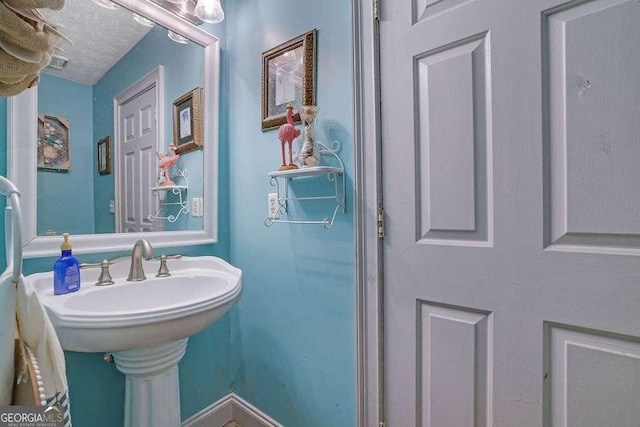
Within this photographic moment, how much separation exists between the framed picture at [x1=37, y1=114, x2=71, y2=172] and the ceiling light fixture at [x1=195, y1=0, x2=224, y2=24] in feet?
2.31

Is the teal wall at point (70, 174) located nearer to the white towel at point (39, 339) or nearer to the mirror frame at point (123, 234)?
the mirror frame at point (123, 234)

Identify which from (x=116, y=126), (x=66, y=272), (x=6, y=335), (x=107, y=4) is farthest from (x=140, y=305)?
(x=107, y=4)

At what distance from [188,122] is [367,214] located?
923mm

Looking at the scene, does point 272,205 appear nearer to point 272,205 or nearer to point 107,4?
point 272,205

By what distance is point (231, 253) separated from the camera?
1473 mm

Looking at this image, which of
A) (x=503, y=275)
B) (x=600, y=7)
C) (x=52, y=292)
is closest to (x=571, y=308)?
(x=503, y=275)

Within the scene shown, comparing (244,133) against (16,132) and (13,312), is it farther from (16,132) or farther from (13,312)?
(13,312)

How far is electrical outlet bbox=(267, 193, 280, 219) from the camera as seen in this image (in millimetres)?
1265

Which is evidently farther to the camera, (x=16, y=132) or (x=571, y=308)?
(x=16, y=132)

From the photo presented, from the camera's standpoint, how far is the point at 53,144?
3.26ft

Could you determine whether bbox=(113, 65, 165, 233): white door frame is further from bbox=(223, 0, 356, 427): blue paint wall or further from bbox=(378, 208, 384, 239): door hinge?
bbox=(378, 208, 384, 239): door hinge

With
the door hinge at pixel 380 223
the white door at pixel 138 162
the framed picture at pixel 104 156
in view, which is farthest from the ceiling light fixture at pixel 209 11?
the door hinge at pixel 380 223

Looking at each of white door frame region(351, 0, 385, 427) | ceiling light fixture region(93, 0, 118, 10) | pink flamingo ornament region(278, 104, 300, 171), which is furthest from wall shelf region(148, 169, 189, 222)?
Result: white door frame region(351, 0, 385, 427)

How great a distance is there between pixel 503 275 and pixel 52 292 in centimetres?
133
